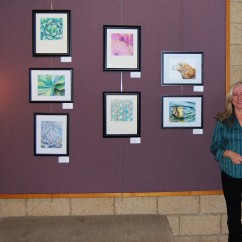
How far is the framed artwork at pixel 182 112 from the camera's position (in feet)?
10.8

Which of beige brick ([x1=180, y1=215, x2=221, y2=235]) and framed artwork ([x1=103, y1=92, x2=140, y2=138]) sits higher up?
framed artwork ([x1=103, y1=92, x2=140, y2=138])

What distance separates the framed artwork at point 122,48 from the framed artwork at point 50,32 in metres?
0.40

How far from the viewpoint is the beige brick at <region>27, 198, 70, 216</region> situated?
3.26 metres

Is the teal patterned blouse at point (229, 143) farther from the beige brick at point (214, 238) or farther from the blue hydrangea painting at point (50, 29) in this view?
the blue hydrangea painting at point (50, 29)

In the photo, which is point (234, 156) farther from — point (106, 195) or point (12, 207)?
point (12, 207)

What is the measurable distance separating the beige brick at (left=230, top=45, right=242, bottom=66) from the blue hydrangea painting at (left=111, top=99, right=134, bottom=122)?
1161mm

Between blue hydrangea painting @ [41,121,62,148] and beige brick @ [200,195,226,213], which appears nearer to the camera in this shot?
blue hydrangea painting @ [41,121,62,148]

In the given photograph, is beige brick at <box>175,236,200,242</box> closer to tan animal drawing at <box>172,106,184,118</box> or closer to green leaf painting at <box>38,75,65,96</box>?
tan animal drawing at <box>172,106,184,118</box>

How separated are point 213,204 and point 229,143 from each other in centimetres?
86

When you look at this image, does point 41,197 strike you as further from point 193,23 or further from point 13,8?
point 193,23

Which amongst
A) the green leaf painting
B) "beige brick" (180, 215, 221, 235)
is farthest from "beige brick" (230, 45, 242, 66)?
the green leaf painting

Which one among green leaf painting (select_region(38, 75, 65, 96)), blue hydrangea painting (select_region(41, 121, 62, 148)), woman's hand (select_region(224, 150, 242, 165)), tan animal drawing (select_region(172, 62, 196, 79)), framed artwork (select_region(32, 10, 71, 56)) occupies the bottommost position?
woman's hand (select_region(224, 150, 242, 165))

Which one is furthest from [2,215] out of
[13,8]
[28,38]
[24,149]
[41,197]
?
[13,8]

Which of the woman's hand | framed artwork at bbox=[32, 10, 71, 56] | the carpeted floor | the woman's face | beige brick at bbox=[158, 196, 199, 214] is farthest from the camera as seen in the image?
beige brick at bbox=[158, 196, 199, 214]
